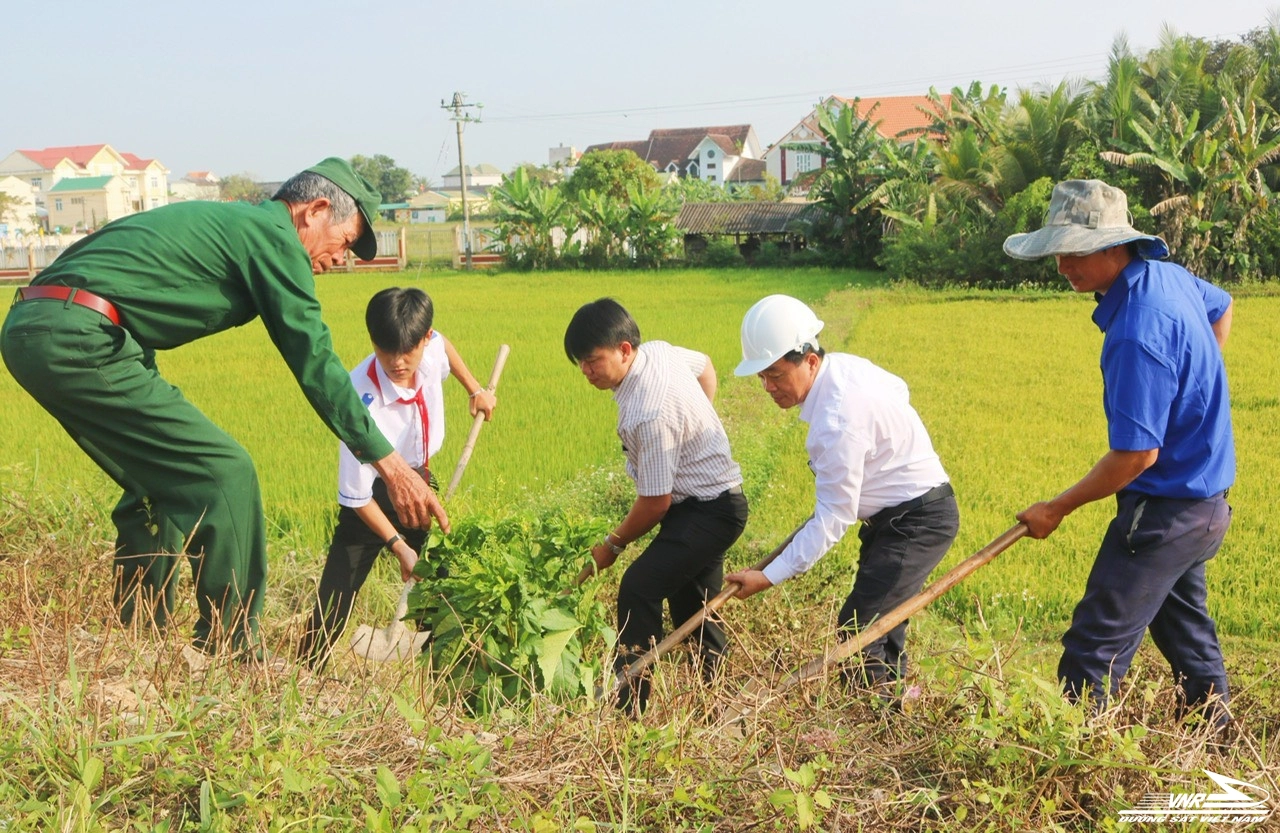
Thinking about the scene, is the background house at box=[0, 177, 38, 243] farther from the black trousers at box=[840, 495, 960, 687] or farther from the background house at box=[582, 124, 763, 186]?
the black trousers at box=[840, 495, 960, 687]

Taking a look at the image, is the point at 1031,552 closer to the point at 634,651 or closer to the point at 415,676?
the point at 634,651

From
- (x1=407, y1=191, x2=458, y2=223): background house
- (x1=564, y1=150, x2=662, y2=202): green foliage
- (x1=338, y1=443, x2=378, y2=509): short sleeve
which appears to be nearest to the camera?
(x1=338, y1=443, x2=378, y2=509): short sleeve

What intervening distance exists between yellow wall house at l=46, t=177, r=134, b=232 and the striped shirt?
7875 cm

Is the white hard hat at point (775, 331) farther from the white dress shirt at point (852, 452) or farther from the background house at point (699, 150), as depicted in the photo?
the background house at point (699, 150)

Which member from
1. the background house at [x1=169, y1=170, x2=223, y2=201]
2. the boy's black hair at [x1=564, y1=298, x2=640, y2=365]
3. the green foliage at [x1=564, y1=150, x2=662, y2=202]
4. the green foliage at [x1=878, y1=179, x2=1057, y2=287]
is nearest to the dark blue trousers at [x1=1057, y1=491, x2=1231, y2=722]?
the boy's black hair at [x1=564, y1=298, x2=640, y2=365]

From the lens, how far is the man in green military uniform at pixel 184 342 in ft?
11.0

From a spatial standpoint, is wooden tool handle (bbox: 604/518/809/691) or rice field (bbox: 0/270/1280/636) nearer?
wooden tool handle (bbox: 604/518/809/691)

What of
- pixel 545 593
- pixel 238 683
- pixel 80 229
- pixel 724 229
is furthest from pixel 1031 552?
pixel 80 229

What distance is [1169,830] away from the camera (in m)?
2.21

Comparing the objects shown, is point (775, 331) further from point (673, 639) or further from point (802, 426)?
point (802, 426)

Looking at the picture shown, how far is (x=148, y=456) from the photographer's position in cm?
346

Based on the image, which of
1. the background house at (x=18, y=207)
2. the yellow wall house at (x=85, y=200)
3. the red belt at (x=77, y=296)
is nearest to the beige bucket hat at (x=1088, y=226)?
the red belt at (x=77, y=296)

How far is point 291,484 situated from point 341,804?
4451 mm

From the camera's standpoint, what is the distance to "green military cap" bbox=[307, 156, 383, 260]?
3.66m
